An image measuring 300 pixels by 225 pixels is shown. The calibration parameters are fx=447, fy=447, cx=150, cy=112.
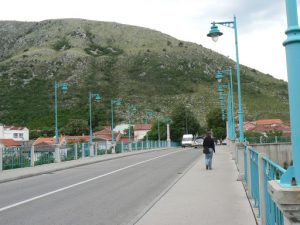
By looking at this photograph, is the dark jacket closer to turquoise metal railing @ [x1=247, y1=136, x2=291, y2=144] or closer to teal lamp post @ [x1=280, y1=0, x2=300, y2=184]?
teal lamp post @ [x1=280, y1=0, x2=300, y2=184]

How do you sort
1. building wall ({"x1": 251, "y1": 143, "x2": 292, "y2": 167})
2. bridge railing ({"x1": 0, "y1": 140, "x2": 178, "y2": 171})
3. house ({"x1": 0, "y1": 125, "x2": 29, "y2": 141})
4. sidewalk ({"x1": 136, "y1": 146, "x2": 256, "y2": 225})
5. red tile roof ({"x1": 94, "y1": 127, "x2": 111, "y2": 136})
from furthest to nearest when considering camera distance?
red tile roof ({"x1": 94, "y1": 127, "x2": 111, "y2": 136}) < house ({"x1": 0, "y1": 125, "x2": 29, "y2": 141}) < building wall ({"x1": 251, "y1": 143, "x2": 292, "y2": 167}) < bridge railing ({"x1": 0, "y1": 140, "x2": 178, "y2": 171}) < sidewalk ({"x1": 136, "y1": 146, "x2": 256, "y2": 225})

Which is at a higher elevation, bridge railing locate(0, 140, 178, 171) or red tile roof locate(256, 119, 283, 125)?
red tile roof locate(256, 119, 283, 125)

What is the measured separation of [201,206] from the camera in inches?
399

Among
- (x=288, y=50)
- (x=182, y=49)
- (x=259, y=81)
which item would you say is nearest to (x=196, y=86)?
(x=259, y=81)

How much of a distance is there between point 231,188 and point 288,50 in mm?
10231

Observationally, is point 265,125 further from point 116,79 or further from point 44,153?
point 44,153

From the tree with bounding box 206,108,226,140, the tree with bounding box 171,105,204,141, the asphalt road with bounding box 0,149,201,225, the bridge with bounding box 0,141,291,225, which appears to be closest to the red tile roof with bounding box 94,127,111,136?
the tree with bounding box 171,105,204,141

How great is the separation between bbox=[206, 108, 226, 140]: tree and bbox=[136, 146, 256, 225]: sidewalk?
87.1 m

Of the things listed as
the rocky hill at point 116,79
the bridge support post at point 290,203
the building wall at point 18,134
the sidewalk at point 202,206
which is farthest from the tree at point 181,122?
the bridge support post at point 290,203

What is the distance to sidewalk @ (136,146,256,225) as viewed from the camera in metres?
8.41

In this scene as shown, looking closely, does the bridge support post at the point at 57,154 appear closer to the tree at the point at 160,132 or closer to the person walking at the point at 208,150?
the person walking at the point at 208,150

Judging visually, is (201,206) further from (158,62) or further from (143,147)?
(158,62)

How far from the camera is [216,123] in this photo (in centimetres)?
10162

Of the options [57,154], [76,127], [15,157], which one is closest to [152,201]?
[15,157]
